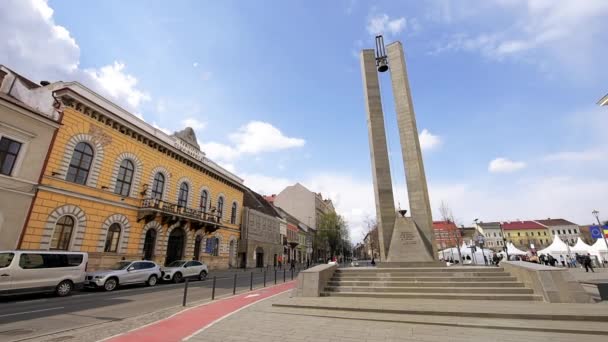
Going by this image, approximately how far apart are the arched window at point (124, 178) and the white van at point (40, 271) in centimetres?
881

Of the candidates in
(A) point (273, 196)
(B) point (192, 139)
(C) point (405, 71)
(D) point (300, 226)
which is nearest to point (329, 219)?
(D) point (300, 226)

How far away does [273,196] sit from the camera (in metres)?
70.9

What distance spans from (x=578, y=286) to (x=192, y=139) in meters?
30.8

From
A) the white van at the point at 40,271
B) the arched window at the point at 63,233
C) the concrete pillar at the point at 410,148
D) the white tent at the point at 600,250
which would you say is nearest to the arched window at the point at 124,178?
the arched window at the point at 63,233

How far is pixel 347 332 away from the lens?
239 inches

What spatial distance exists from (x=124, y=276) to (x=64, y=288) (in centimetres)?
275

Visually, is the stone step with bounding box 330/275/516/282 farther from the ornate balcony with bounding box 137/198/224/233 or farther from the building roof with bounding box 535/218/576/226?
the building roof with bounding box 535/218/576/226

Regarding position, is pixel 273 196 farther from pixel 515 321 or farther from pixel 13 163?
pixel 515 321

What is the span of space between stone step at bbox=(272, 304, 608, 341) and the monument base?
6.54 metres

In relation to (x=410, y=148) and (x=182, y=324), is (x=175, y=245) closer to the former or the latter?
(x=182, y=324)

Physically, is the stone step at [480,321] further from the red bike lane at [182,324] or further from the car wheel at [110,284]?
the car wheel at [110,284]

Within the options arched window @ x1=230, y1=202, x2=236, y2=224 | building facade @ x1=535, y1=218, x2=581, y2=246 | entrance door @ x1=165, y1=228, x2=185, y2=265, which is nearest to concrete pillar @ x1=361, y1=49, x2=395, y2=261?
entrance door @ x1=165, y1=228, x2=185, y2=265

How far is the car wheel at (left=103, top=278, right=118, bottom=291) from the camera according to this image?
45.2 feet

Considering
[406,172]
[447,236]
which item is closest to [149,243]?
[406,172]
